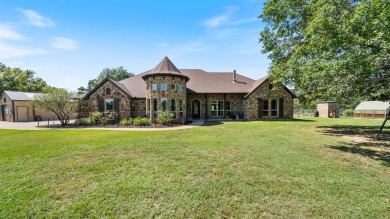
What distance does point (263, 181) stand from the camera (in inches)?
171

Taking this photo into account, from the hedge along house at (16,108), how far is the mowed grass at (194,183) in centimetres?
2098

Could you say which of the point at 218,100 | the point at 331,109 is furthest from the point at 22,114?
the point at 331,109

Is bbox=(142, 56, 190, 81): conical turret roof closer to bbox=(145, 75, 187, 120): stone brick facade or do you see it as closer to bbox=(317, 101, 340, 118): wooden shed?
bbox=(145, 75, 187, 120): stone brick facade

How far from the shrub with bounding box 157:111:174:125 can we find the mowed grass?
864cm

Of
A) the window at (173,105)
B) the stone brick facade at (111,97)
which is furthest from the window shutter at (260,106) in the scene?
the stone brick facade at (111,97)

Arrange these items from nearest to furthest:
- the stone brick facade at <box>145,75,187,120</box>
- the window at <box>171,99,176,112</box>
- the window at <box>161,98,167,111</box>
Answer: the stone brick facade at <box>145,75,187,120</box> < the window at <box>161,98,167,111</box> < the window at <box>171,99,176,112</box>

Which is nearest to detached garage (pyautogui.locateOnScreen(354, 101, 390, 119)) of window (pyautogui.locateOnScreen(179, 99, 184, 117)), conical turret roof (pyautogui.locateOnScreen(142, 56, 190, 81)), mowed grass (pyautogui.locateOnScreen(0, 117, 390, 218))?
mowed grass (pyautogui.locateOnScreen(0, 117, 390, 218))

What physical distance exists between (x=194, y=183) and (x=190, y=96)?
56.9ft

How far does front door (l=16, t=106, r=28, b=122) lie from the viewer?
73.2 feet

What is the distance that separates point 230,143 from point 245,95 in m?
14.0

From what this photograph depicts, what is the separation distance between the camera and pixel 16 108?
22.1 metres

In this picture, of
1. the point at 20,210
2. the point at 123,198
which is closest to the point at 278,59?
the point at 123,198

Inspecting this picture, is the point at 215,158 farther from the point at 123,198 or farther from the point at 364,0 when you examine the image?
the point at 364,0

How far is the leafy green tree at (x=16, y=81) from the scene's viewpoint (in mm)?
Result: 33812
